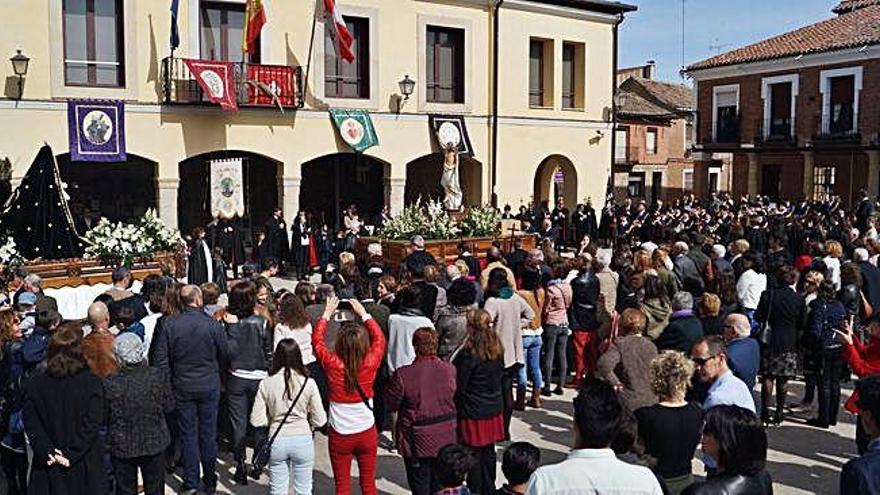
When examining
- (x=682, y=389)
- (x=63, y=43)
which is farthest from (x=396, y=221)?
(x=682, y=389)

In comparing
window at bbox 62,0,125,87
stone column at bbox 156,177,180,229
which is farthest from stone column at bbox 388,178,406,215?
window at bbox 62,0,125,87

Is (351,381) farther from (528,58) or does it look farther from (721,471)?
(528,58)

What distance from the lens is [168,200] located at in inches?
736

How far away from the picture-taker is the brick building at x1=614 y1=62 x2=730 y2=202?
4181 centimetres

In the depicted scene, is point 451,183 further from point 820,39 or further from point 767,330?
point 820,39

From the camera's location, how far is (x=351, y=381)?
19.1 ft

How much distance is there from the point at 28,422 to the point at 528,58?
19.7m

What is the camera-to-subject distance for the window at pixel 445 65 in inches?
872

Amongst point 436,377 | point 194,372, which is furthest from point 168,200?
point 436,377

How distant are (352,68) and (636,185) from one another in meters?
25.6

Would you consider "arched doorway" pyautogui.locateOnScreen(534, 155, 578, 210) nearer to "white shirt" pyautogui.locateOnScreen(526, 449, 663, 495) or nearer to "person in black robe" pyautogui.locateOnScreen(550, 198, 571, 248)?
"person in black robe" pyautogui.locateOnScreen(550, 198, 571, 248)

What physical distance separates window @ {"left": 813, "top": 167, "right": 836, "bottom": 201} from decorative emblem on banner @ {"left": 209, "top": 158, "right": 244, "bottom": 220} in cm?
2314

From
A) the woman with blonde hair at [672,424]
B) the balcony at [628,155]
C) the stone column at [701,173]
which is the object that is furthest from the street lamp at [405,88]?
the balcony at [628,155]

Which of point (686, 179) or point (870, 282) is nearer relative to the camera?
point (870, 282)
